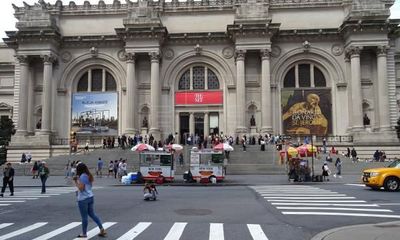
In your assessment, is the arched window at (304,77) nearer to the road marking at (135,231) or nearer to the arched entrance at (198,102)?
the arched entrance at (198,102)

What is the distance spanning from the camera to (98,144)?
162 ft

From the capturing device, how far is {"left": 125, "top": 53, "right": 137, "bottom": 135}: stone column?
47.8 meters

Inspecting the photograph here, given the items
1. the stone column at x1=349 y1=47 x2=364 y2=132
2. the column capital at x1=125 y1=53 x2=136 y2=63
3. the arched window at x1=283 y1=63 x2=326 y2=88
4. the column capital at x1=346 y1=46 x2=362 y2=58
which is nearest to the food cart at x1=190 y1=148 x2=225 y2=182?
the stone column at x1=349 y1=47 x2=364 y2=132

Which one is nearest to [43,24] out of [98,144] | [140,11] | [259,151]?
[140,11]

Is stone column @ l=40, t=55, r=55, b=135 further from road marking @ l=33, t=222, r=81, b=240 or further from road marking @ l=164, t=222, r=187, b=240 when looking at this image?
road marking @ l=164, t=222, r=187, b=240

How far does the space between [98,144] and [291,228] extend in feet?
132

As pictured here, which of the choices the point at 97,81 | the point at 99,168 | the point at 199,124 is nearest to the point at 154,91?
the point at 199,124

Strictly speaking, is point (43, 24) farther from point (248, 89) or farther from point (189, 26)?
point (248, 89)

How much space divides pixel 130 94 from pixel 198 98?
25.0 feet

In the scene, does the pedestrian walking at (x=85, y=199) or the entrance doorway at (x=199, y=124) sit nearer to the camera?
the pedestrian walking at (x=85, y=199)

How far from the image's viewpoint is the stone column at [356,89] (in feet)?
149

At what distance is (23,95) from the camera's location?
159 ft

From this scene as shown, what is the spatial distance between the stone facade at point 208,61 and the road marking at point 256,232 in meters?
34.9

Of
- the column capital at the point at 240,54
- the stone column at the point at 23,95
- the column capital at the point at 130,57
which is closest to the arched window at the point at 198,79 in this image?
the column capital at the point at 240,54
